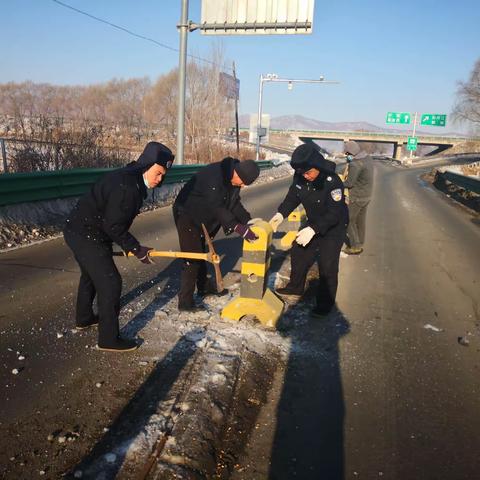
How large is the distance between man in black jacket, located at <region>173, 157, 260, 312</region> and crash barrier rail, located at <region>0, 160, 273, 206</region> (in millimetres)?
4209

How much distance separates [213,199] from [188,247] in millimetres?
673

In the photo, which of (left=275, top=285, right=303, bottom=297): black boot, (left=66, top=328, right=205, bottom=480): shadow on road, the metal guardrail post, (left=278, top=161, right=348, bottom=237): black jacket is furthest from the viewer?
the metal guardrail post

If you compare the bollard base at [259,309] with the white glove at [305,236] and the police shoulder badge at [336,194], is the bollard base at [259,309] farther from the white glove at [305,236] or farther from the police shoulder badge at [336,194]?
the police shoulder badge at [336,194]

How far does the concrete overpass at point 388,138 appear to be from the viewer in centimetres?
8067

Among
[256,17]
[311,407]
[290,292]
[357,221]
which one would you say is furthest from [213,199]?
[256,17]

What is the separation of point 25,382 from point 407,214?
12398 millimetres

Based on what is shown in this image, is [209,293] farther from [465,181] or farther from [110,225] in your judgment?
[465,181]

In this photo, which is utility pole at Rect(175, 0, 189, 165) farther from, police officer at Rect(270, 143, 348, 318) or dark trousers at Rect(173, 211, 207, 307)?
dark trousers at Rect(173, 211, 207, 307)

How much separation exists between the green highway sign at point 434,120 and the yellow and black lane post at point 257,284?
67285mm

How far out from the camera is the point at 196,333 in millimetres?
4090

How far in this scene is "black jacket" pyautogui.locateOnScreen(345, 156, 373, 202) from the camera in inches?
295

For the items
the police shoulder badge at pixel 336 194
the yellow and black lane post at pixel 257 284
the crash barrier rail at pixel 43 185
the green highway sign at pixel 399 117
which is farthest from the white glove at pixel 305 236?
the green highway sign at pixel 399 117

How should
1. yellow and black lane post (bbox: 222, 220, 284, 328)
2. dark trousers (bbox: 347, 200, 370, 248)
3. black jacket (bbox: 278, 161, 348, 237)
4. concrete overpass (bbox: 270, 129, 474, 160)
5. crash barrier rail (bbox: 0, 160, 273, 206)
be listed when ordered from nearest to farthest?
1. yellow and black lane post (bbox: 222, 220, 284, 328)
2. black jacket (bbox: 278, 161, 348, 237)
3. crash barrier rail (bbox: 0, 160, 273, 206)
4. dark trousers (bbox: 347, 200, 370, 248)
5. concrete overpass (bbox: 270, 129, 474, 160)

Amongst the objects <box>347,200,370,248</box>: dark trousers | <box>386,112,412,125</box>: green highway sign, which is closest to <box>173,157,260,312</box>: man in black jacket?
<box>347,200,370,248</box>: dark trousers
